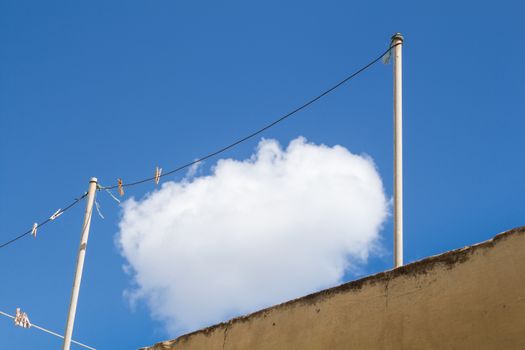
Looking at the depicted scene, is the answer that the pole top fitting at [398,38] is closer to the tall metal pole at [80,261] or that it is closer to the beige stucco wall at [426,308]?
the beige stucco wall at [426,308]

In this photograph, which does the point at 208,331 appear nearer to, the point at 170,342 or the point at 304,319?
the point at 170,342

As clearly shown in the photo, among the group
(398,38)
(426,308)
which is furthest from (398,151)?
(426,308)

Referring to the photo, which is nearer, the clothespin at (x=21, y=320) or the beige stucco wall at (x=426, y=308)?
the beige stucco wall at (x=426, y=308)

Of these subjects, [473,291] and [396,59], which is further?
[396,59]

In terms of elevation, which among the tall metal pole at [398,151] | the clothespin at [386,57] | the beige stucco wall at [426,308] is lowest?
the beige stucco wall at [426,308]

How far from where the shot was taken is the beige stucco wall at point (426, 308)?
3477 millimetres

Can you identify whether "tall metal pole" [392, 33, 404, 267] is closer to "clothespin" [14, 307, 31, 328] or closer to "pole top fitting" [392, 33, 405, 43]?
"pole top fitting" [392, 33, 405, 43]

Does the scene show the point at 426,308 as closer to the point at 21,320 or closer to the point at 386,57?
the point at 386,57

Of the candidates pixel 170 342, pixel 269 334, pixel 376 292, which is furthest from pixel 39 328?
pixel 376 292

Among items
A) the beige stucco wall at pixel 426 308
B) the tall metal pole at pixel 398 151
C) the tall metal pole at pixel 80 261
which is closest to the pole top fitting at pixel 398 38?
the tall metal pole at pixel 398 151

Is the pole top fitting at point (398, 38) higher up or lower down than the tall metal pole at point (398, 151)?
higher up

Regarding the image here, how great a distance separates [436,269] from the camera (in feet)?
12.7

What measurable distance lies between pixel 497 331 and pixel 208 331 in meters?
2.63

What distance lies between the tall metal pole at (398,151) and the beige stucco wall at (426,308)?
6.24 ft
